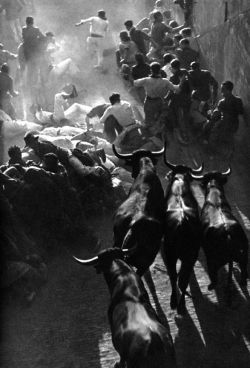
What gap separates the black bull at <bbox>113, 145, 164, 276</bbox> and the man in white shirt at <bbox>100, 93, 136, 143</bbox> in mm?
4479

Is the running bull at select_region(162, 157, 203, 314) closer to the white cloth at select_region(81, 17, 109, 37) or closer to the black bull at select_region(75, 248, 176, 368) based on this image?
the black bull at select_region(75, 248, 176, 368)

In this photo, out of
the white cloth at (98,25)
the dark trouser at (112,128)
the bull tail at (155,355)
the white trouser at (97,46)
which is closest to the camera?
the bull tail at (155,355)

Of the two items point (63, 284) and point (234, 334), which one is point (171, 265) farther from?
point (63, 284)

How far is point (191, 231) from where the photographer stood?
22.8 feet

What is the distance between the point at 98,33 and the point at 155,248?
12448mm

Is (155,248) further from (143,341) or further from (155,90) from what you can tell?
(155,90)

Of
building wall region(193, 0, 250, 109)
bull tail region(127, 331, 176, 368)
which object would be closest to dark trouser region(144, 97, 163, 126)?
building wall region(193, 0, 250, 109)

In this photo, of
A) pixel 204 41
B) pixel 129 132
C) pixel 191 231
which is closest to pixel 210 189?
pixel 191 231

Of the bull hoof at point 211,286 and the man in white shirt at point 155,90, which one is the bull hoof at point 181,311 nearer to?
the bull hoof at point 211,286

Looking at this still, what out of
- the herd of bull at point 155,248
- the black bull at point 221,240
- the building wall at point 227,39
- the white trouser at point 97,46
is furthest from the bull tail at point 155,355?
the white trouser at point 97,46

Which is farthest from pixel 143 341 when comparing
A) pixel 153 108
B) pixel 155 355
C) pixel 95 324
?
pixel 153 108

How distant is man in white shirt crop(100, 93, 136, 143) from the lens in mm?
12570

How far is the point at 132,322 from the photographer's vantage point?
514 centimetres

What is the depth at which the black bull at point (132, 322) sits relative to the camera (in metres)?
4.75
